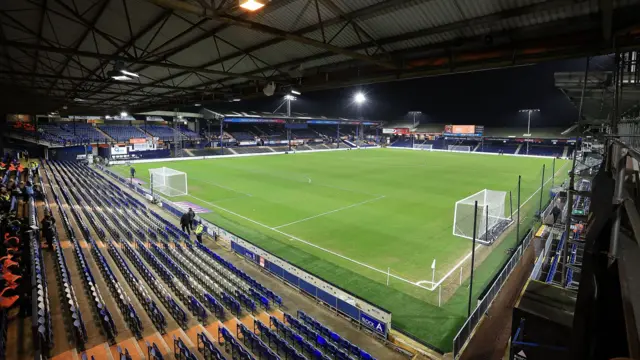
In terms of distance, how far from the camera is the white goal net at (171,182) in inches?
920

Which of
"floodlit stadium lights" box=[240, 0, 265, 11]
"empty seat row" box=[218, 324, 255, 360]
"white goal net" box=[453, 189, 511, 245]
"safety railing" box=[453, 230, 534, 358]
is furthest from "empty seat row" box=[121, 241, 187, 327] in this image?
"white goal net" box=[453, 189, 511, 245]

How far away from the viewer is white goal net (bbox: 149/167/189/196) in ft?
76.7

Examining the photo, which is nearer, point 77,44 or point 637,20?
point 637,20

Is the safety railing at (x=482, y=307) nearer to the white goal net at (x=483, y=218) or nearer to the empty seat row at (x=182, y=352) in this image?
the white goal net at (x=483, y=218)

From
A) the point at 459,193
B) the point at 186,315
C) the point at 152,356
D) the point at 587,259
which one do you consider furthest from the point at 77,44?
the point at 459,193

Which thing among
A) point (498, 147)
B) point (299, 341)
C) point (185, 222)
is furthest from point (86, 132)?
point (498, 147)

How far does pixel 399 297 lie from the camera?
405 inches

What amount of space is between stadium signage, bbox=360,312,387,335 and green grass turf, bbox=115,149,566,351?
0.98 meters

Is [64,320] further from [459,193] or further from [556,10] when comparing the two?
[459,193]

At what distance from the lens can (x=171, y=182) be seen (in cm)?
2364

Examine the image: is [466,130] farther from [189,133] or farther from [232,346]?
[232,346]

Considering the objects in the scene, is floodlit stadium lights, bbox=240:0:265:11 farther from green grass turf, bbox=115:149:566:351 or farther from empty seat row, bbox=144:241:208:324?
green grass turf, bbox=115:149:566:351

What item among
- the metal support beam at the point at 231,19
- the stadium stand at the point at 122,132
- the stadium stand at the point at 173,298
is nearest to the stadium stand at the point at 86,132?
the stadium stand at the point at 122,132

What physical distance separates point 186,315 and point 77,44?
A: 1026 cm
